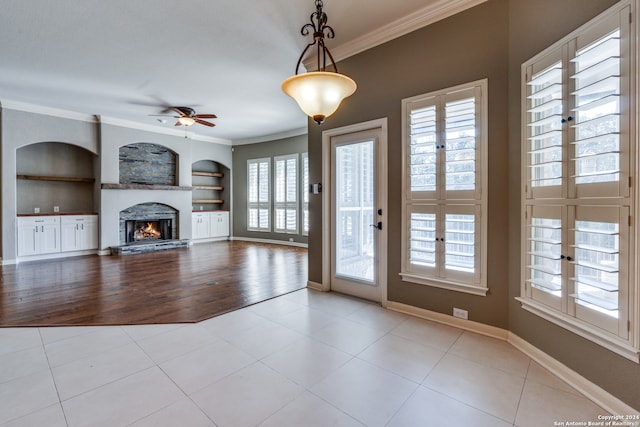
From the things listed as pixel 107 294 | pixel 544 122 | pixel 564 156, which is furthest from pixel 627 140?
pixel 107 294

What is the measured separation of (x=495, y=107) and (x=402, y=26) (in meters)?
1.38

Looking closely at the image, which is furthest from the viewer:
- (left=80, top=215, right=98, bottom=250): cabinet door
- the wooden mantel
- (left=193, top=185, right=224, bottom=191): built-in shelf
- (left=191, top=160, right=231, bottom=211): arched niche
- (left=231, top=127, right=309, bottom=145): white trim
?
(left=191, top=160, right=231, bottom=211): arched niche

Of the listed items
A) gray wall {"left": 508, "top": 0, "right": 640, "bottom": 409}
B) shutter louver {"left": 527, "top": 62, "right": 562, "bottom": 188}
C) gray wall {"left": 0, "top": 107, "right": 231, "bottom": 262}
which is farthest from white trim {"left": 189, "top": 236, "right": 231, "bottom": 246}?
shutter louver {"left": 527, "top": 62, "right": 562, "bottom": 188}

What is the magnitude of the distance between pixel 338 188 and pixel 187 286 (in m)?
2.67

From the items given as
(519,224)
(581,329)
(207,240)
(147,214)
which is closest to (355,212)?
(519,224)

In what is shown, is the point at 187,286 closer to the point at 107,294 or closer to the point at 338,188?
the point at 107,294

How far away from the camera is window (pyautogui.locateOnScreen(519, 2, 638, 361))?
165 cm

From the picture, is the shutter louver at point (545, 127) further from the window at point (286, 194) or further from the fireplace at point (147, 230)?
the fireplace at point (147, 230)

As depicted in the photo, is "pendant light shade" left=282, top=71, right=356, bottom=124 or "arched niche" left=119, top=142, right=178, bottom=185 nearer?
"pendant light shade" left=282, top=71, right=356, bottom=124

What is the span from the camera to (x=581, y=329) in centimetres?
189

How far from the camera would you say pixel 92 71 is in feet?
14.2

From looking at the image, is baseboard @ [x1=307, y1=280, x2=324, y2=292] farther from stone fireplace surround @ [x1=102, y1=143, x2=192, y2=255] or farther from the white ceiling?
stone fireplace surround @ [x1=102, y1=143, x2=192, y2=255]

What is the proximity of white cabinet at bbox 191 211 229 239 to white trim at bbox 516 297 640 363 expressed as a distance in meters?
8.24

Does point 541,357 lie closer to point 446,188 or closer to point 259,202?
point 446,188
